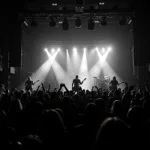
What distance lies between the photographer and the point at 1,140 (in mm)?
1816

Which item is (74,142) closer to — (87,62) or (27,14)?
(27,14)

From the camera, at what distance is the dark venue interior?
2.31 meters

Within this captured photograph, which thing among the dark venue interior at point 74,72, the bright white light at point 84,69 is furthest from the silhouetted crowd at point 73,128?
the bright white light at point 84,69

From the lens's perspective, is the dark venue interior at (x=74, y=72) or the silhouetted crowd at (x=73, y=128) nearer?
the silhouetted crowd at (x=73, y=128)

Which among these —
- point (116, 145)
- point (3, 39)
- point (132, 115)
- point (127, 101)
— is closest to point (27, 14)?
point (3, 39)

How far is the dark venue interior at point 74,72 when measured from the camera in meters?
2.31

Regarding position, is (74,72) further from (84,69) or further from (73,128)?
(73,128)

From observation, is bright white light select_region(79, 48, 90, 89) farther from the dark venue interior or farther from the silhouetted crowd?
the silhouetted crowd

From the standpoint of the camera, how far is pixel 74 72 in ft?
→ 73.7

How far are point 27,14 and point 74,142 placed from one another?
504 inches

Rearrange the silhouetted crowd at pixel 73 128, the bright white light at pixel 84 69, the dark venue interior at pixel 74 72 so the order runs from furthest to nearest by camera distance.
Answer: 1. the bright white light at pixel 84 69
2. the dark venue interior at pixel 74 72
3. the silhouetted crowd at pixel 73 128

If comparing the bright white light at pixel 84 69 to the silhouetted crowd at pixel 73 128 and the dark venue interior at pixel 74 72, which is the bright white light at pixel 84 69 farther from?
the silhouetted crowd at pixel 73 128

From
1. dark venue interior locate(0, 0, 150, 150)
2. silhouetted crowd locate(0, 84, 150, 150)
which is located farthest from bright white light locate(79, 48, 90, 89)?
silhouetted crowd locate(0, 84, 150, 150)

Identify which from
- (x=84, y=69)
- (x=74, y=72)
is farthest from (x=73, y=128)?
(x=84, y=69)
